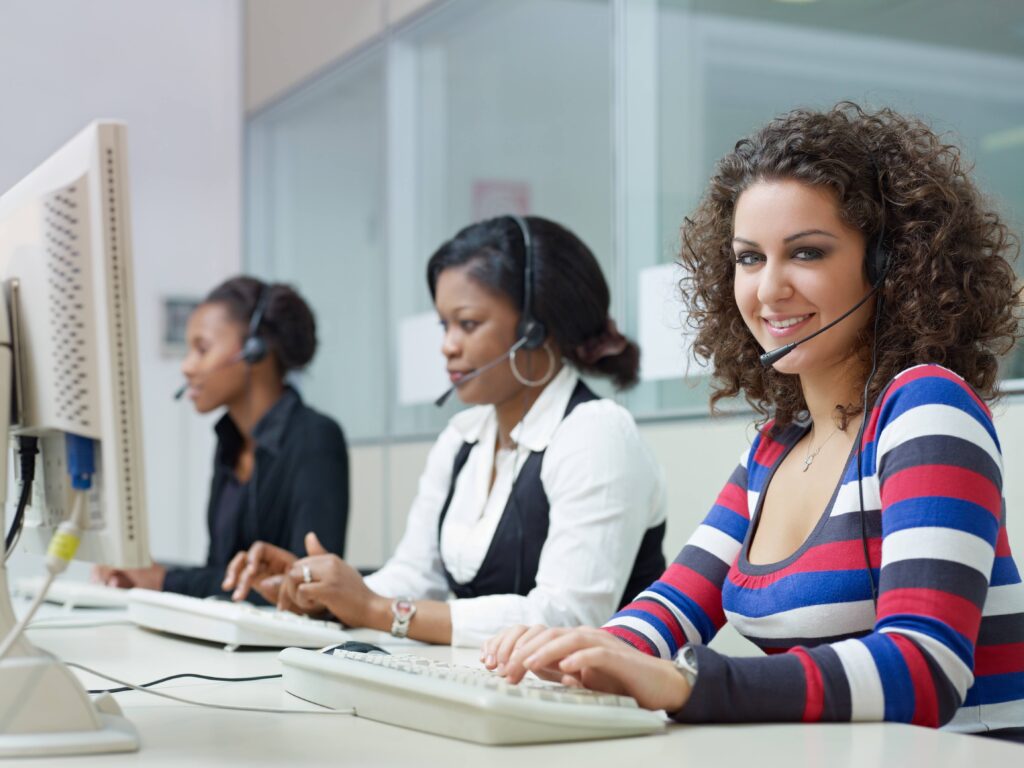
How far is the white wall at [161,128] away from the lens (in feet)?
14.7

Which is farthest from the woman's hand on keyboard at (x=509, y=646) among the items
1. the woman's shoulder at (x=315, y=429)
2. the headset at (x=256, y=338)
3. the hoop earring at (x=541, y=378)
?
the headset at (x=256, y=338)

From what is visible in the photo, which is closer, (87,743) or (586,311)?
(87,743)

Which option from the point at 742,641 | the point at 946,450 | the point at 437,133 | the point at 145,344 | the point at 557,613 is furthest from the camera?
the point at 145,344

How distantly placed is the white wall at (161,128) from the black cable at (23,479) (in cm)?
360

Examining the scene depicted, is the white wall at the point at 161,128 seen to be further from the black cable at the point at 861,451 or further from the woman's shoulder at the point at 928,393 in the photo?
the woman's shoulder at the point at 928,393

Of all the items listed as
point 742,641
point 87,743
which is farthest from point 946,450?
point 742,641

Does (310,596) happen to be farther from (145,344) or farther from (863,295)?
(145,344)

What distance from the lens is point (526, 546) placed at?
205 cm

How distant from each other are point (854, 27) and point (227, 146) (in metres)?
3.23

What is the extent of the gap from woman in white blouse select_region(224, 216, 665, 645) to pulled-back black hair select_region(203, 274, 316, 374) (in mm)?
886

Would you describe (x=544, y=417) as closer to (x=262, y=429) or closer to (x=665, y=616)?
(x=665, y=616)

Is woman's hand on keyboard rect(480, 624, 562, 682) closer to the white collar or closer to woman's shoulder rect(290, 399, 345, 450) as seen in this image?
the white collar

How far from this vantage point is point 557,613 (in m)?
1.84

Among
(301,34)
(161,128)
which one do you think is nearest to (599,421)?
(301,34)
